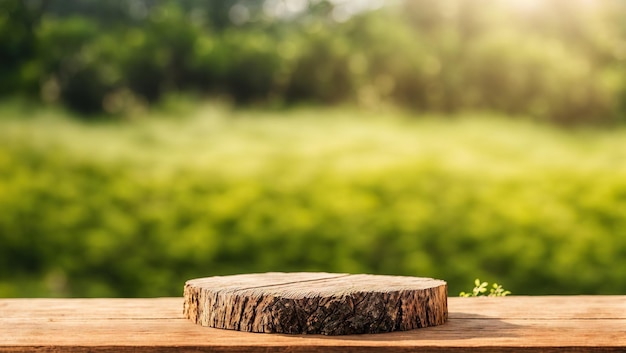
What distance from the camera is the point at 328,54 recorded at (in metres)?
7.12

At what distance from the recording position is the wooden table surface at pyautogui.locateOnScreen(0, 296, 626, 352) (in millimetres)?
1758

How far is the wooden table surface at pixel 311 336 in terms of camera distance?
5.77ft

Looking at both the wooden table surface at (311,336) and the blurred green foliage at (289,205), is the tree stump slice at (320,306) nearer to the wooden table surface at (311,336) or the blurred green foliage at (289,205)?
the wooden table surface at (311,336)

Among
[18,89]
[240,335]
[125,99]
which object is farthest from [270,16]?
[240,335]

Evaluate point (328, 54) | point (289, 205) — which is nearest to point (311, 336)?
point (289, 205)

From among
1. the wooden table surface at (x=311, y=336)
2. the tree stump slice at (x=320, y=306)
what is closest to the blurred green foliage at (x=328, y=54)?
the wooden table surface at (x=311, y=336)

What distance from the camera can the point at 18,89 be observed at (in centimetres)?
691

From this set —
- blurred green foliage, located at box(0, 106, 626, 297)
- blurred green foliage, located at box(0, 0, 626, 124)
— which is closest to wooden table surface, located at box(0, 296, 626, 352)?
blurred green foliage, located at box(0, 106, 626, 297)

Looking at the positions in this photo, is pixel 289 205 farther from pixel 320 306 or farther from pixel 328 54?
pixel 320 306

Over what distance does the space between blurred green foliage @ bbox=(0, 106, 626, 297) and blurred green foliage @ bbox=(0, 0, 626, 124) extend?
376 mm

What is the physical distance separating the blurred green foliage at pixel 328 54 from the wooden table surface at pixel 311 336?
4695mm

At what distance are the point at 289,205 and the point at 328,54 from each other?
5.37 ft

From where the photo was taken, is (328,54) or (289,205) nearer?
(289,205)

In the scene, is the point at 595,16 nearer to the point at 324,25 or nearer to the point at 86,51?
the point at 324,25
